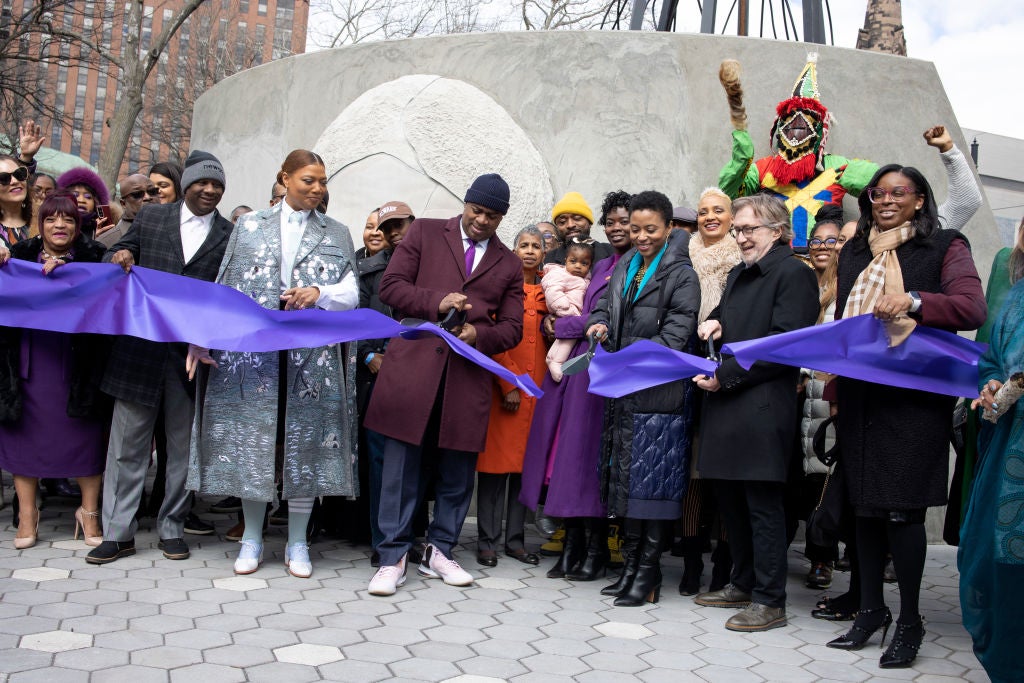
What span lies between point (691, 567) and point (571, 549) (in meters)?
0.65

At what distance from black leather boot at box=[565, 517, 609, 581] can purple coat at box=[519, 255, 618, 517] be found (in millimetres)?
242

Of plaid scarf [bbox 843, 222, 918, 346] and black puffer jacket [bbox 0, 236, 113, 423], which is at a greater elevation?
plaid scarf [bbox 843, 222, 918, 346]

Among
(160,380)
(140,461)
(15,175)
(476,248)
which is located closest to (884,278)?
(476,248)

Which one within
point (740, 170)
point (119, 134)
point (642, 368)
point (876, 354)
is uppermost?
point (119, 134)

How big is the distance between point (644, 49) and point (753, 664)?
4683 millimetres

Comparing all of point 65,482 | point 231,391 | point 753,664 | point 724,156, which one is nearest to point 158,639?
point 231,391

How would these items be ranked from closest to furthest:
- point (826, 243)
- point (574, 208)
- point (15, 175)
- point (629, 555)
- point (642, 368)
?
point (642, 368), point (629, 555), point (15, 175), point (826, 243), point (574, 208)

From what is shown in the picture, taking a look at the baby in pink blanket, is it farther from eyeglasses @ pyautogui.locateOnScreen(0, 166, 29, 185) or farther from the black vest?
eyeglasses @ pyautogui.locateOnScreen(0, 166, 29, 185)

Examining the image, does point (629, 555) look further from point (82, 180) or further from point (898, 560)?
point (82, 180)

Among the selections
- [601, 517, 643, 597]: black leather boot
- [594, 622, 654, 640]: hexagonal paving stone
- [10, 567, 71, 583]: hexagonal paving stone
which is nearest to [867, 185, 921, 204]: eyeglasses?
[601, 517, 643, 597]: black leather boot

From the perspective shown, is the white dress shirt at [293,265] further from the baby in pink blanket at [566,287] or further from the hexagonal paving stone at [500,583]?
the hexagonal paving stone at [500,583]

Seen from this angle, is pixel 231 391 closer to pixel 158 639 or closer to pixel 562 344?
pixel 158 639

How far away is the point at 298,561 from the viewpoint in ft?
15.9

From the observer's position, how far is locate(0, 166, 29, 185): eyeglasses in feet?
17.6
